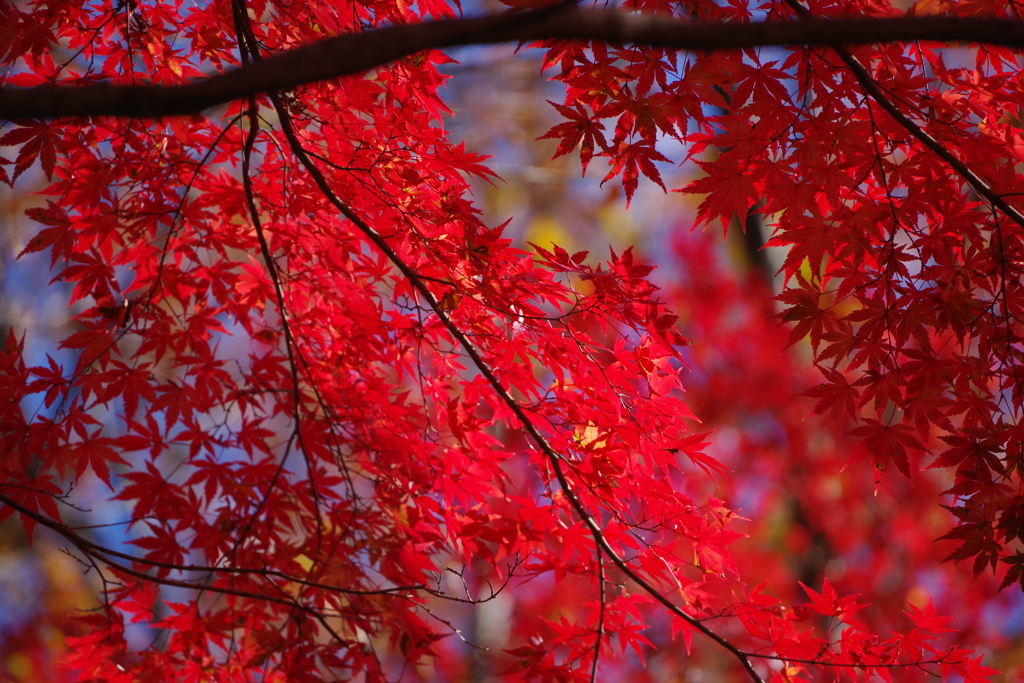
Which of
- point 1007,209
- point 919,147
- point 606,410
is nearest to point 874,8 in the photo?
point 919,147

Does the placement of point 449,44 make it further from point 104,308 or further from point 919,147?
point 104,308

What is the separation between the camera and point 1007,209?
74.8 inches

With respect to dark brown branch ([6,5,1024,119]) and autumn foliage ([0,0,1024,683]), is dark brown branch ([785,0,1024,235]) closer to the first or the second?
autumn foliage ([0,0,1024,683])

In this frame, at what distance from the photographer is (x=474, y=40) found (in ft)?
3.13

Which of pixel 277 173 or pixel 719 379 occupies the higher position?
pixel 719 379

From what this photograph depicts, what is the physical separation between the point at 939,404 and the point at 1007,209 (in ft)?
1.84

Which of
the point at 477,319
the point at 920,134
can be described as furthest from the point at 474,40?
the point at 920,134

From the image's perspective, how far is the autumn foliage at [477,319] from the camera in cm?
200

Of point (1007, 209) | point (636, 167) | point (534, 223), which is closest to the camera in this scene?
point (1007, 209)

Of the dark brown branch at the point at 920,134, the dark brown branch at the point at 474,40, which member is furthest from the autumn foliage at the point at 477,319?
the dark brown branch at the point at 474,40

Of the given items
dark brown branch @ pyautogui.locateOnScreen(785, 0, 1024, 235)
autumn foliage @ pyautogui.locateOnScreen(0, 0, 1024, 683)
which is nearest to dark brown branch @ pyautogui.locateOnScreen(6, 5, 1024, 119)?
autumn foliage @ pyautogui.locateOnScreen(0, 0, 1024, 683)

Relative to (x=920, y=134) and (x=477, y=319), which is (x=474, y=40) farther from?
(x=920, y=134)

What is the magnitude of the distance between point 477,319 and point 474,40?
1.36 meters

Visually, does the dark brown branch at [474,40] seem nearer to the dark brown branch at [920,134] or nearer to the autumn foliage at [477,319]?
the autumn foliage at [477,319]
